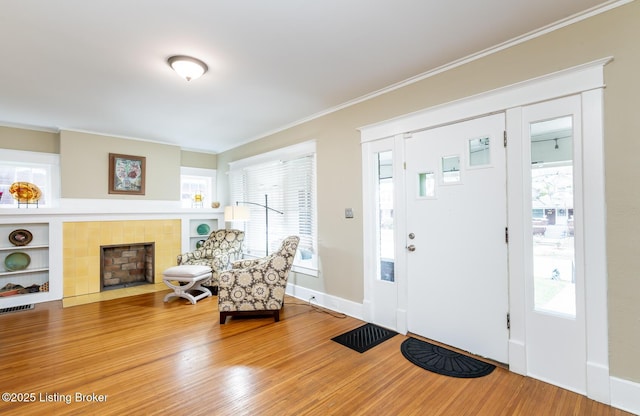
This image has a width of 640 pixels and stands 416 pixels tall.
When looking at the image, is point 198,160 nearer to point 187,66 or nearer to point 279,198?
point 279,198

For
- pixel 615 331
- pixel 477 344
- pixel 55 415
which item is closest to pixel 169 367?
pixel 55 415

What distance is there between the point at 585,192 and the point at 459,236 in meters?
0.93

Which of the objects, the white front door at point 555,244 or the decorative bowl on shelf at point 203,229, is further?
the decorative bowl on shelf at point 203,229

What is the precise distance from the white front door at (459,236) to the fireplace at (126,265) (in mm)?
4652

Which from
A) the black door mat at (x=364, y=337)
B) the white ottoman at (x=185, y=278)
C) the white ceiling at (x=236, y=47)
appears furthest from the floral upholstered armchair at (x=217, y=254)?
the black door mat at (x=364, y=337)

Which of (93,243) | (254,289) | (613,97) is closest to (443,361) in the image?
(254,289)

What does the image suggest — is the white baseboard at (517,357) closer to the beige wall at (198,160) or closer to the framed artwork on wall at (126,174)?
the framed artwork on wall at (126,174)

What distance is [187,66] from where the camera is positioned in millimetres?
2559

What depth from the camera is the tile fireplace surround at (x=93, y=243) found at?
4.50 m

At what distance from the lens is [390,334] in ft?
9.99

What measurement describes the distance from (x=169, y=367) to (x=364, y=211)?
2.38 meters

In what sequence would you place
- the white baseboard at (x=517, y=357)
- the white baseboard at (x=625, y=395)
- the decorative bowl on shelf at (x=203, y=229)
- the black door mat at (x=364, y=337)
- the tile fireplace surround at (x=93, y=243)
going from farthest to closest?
the decorative bowl on shelf at (x=203, y=229), the tile fireplace surround at (x=93, y=243), the black door mat at (x=364, y=337), the white baseboard at (x=517, y=357), the white baseboard at (x=625, y=395)

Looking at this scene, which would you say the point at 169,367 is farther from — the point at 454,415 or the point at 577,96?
the point at 577,96

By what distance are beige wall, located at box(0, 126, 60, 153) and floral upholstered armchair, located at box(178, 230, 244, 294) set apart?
2.62 meters
